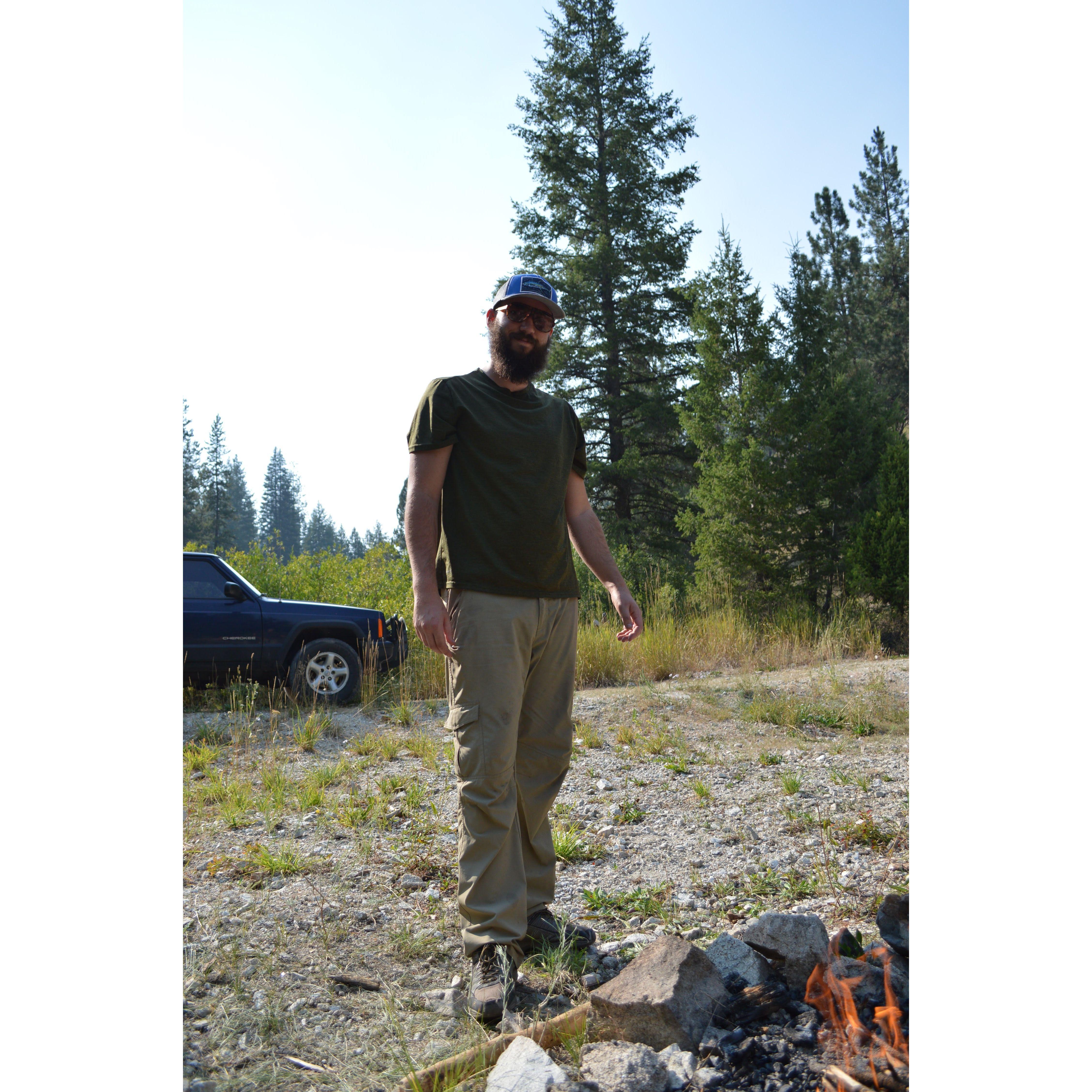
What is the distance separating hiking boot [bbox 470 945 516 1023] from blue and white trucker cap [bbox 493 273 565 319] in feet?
6.50

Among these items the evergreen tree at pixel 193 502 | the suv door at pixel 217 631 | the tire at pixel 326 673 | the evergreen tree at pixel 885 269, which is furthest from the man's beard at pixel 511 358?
the evergreen tree at pixel 193 502

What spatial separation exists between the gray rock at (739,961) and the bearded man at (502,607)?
576 millimetres

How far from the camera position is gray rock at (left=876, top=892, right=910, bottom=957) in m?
2.20

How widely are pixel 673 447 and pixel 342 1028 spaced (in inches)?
667

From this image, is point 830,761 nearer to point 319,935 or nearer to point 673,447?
point 319,935

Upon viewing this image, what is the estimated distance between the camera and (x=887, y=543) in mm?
12148

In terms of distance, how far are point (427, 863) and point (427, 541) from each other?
180cm

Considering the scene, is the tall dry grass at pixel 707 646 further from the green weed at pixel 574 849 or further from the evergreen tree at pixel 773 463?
the green weed at pixel 574 849

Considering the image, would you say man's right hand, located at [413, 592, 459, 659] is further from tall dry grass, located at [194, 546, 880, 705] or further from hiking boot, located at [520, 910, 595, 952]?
tall dry grass, located at [194, 546, 880, 705]

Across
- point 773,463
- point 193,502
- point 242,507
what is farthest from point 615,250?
point 242,507

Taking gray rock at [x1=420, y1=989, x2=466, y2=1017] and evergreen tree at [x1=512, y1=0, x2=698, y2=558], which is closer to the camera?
gray rock at [x1=420, y1=989, x2=466, y2=1017]

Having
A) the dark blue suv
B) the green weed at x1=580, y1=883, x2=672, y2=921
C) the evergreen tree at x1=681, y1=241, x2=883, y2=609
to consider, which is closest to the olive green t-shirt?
the green weed at x1=580, y1=883, x2=672, y2=921
